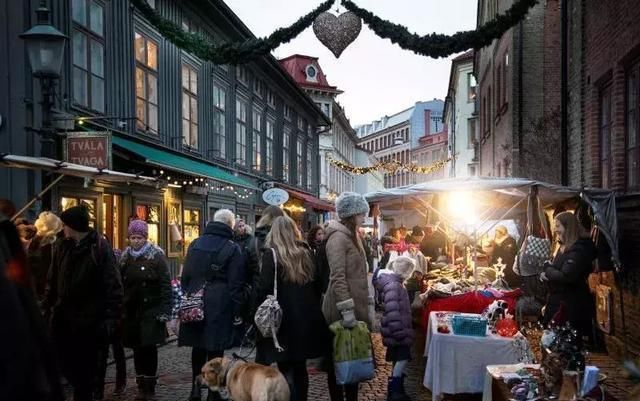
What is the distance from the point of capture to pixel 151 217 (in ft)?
50.3

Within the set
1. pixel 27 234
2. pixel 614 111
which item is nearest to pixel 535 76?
pixel 614 111

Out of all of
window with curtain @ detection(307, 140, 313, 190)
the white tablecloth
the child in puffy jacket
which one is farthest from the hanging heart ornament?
window with curtain @ detection(307, 140, 313, 190)

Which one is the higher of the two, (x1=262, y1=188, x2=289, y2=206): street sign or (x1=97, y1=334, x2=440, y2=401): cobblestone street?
(x1=262, y1=188, x2=289, y2=206): street sign

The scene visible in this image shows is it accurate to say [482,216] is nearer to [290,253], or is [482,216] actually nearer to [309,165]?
[290,253]

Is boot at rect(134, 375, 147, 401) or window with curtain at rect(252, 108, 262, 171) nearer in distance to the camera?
boot at rect(134, 375, 147, 401)

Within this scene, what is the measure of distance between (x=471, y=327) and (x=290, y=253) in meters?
1.99

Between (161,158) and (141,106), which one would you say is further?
(141,106)

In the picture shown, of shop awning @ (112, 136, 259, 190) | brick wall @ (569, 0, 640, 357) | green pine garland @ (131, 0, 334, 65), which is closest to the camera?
brick wall @ (569, 0, 640, 357)

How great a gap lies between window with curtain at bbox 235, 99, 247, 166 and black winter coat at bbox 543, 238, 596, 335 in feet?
55.6

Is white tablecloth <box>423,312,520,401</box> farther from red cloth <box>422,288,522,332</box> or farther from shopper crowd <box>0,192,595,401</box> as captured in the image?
red cloth <box>422,288,522,332</box>

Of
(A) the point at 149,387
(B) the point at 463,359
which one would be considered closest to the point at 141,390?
(A) the point at 149,387

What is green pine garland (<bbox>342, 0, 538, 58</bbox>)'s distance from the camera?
9.05 m

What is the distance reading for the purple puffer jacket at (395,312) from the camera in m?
7.00

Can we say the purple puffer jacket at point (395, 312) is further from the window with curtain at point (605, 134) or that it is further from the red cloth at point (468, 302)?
Result: the window with curtain at point (605, 134)
